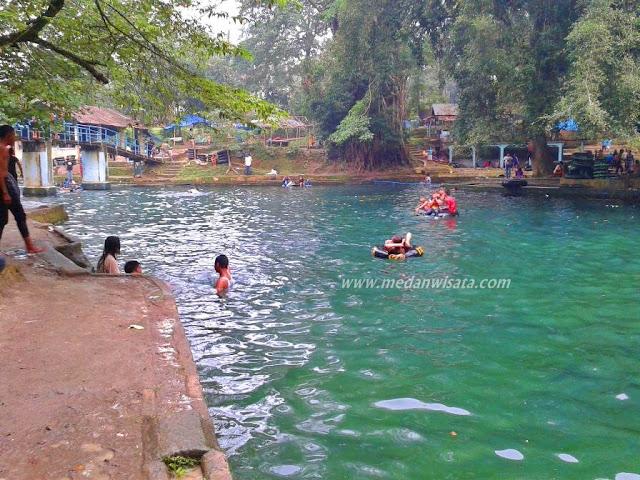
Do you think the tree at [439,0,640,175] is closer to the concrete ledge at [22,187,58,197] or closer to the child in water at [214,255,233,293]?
the child in water at [214,255,233,293]

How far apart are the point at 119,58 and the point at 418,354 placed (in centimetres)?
748

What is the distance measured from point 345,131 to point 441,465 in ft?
113

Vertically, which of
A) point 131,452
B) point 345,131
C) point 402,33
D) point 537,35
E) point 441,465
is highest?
point 402,33

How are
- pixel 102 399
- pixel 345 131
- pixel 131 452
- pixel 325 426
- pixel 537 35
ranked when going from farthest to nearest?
pixel 345 131 < pixel 537 35 < pixel 325 426 < pixel 102 399 < pixel 131 452

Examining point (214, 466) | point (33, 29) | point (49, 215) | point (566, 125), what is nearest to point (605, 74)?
point (566, 125)

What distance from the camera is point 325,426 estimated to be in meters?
5.35

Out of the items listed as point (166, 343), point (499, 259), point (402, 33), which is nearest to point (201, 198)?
point (402, 33)

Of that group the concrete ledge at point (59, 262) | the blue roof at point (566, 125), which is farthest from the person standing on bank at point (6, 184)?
the blue roof at point (566, 125)

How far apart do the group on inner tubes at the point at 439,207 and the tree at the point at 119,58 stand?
1215 centimetres

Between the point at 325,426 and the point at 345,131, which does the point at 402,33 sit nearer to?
the point at 345,131

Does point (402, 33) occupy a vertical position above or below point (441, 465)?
above

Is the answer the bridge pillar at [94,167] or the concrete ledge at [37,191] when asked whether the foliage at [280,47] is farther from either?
the concrete ledge at [37,191]

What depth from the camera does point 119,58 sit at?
10367mm

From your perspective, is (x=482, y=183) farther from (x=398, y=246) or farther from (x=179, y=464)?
(x=179, y=464)
